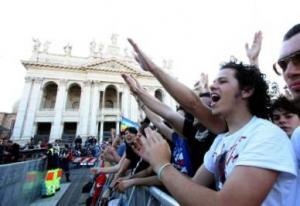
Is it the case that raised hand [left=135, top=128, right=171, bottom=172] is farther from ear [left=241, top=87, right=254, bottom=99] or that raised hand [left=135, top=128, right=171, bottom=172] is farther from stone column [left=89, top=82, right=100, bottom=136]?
stone column [left=89, top=82, right=100, bottom=136]

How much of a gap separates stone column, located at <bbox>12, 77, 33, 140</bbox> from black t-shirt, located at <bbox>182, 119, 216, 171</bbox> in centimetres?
3122

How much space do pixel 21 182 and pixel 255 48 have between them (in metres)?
5.61

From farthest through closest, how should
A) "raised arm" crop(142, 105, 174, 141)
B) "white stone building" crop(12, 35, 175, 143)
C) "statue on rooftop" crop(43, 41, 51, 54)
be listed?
"statue on rooftop" crop(43, 41, 51, 54) < "white stone building" crop(12, 35, 175, 143) < "raised arm" crop(142, 105, 174, 141)

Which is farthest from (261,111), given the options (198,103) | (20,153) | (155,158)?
(20,153)

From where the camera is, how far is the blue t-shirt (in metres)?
2.00

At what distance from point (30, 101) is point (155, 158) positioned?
33666 mm

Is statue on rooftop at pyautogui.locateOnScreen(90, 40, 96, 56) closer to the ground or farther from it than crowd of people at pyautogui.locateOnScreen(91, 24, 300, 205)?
farther from it

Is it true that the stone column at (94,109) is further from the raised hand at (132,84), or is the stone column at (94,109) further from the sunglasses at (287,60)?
the sunglasses at (287,60)

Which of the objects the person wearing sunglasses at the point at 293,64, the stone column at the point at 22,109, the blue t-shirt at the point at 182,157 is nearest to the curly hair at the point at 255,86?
the person wearing sunglasses at the point at 293,64

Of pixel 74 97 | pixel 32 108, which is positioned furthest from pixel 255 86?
pixel 74 97

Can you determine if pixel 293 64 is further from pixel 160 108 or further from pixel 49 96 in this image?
pixel 49 96

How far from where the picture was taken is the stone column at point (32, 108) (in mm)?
28969

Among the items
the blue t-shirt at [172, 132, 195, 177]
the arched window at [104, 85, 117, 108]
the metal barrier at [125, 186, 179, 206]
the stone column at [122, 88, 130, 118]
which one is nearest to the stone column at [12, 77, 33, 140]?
the arched window at [104, 85, 117, 108]

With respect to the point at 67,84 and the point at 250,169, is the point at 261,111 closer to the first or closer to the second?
the point at 250,169
